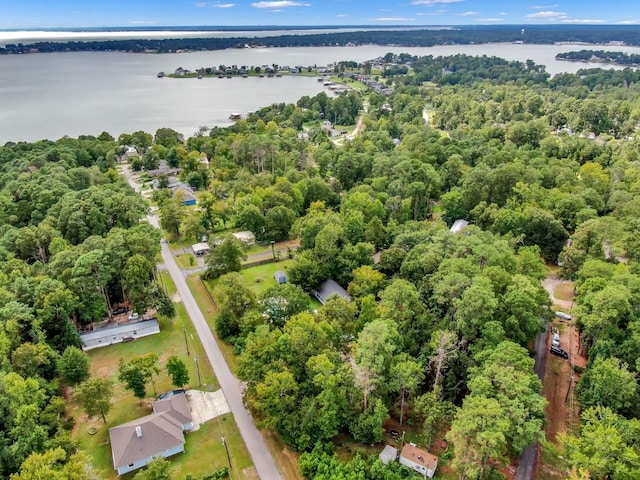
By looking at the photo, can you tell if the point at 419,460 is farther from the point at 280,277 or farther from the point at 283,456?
the point at 280,277

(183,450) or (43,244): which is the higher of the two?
(43,244)

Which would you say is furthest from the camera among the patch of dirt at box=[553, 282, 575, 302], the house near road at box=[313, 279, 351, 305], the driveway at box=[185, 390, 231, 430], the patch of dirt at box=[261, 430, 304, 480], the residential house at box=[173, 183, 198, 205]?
the residential house at box=[173, 183, 198, 205]

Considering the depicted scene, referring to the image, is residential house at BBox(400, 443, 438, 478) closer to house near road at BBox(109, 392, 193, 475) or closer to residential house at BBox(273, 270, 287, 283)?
house near road at BBox(109, 392, 193, 475)

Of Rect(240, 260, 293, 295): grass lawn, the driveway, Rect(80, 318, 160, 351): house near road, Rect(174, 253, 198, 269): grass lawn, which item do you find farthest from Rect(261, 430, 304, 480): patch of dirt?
Rect(174, 253, 198, 269): grass lawn

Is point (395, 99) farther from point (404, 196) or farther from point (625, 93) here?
point (404, 196)

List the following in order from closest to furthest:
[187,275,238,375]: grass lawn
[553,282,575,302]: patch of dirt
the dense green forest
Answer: the dense green forest < [187,275,238,375]: grass lawn < [553,282,575,302]: patch of dirt

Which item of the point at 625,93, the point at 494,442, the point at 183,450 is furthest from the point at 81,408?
the point at 625,93
